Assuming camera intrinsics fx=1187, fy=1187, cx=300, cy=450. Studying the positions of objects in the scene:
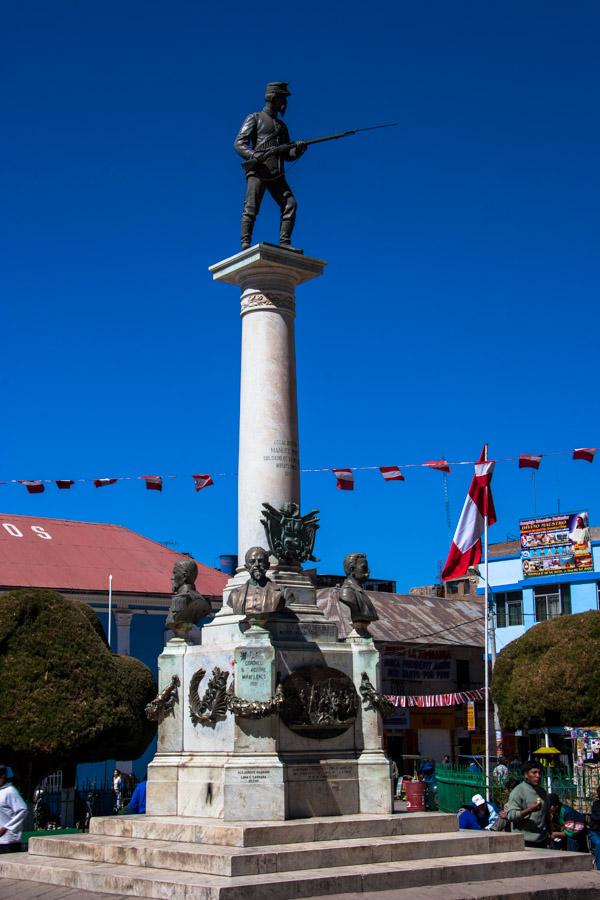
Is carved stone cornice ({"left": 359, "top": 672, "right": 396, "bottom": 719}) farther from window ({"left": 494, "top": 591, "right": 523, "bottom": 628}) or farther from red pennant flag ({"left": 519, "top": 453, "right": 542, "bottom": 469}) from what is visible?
window ({"left": 494, "top": 591, "right": 523, "bottom": 628})

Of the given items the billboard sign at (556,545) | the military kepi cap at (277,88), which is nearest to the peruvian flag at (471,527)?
the military kepi cap at (277,88)

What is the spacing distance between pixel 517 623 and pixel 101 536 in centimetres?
1501

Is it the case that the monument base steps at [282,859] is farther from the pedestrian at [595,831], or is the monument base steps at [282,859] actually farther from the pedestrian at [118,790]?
the pedestrian at [118,790]

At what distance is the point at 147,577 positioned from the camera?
37.4 meters

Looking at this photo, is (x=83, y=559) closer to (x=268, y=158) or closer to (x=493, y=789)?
(x=493, y=789)

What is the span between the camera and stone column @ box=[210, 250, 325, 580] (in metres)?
13.1

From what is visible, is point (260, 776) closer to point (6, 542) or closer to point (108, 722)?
point (108, 722)

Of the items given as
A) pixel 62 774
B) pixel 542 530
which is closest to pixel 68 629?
pixel 62 774

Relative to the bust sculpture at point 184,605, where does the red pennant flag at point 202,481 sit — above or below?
above

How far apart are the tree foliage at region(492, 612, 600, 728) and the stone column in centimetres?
1827

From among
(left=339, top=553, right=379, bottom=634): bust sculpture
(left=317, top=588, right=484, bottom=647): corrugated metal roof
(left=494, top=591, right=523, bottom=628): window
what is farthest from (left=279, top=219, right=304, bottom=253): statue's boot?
(left=494, top=591, right=523, bottom=628): window

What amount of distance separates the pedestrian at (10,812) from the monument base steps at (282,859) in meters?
0.21

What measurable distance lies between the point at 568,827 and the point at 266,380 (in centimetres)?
680

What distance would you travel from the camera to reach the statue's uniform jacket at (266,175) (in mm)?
14289
